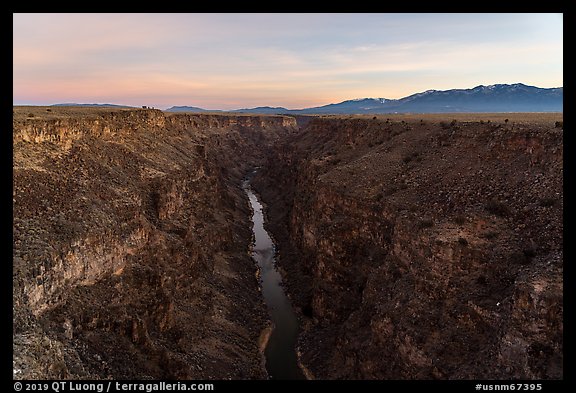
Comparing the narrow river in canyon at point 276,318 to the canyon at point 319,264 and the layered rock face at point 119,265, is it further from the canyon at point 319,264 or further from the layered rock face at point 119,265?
the layered rock face at point 119,265

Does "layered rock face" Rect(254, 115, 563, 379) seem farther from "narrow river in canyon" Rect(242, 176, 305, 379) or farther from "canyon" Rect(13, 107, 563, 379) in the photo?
"narrow river in canyon" Rect(242, 176, 305, 379)

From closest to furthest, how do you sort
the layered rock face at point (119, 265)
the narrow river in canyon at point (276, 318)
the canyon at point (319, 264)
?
the canyon at point (319, 264) → the layered rock face at point (119, 265) → the narrow river in canyon at point (276, 318)

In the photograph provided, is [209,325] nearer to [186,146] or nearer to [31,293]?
[31,293]

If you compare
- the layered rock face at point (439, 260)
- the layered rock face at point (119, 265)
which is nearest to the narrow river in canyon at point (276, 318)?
the layered rock face at point (439, 260)

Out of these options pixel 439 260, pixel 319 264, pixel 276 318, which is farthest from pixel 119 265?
pixel 439 260

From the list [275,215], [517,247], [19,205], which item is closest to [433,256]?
[517,247]

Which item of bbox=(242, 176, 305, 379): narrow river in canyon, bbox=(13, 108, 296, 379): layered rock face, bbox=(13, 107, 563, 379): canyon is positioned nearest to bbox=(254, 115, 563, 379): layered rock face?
bbox=(13, 107, 563, 379): canyon
